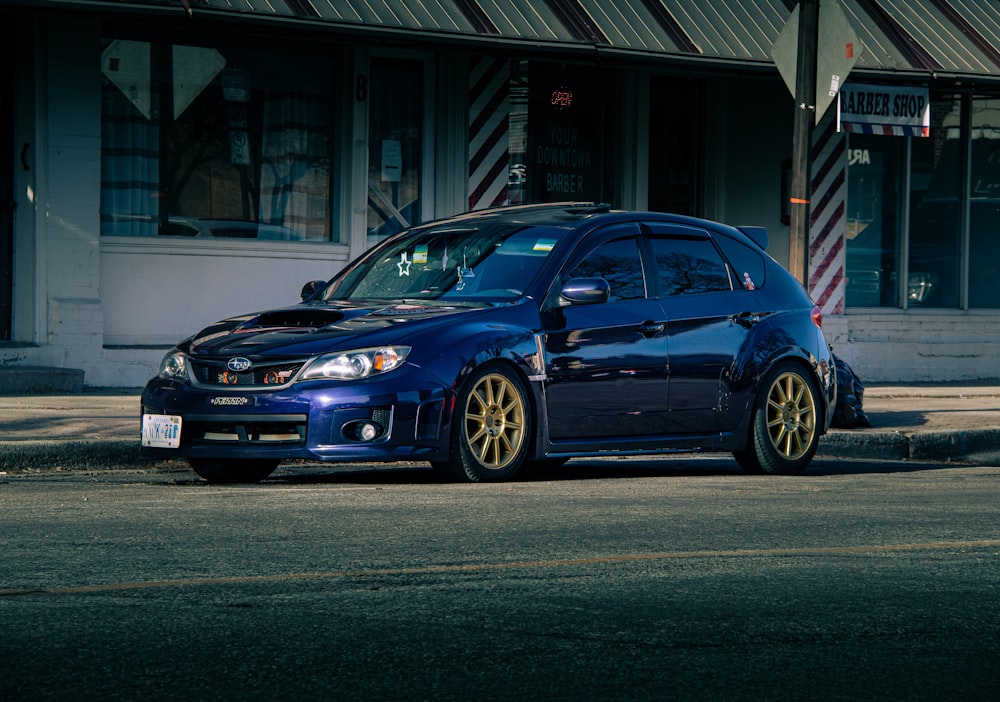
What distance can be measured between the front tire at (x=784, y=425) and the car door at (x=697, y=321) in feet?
1.09

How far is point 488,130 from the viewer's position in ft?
53.8

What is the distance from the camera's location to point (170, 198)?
14727 mm

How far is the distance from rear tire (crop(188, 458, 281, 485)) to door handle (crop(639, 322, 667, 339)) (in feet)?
7.27

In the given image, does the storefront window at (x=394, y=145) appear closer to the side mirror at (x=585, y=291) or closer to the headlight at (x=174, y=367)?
the side mirror at (x=585, y=291)

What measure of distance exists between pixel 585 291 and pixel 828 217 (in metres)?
9.43

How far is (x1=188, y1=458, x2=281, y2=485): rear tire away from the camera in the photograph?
9.27 meters

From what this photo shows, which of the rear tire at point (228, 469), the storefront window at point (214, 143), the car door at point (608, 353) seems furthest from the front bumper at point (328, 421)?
the storefront window at point (214, 143)

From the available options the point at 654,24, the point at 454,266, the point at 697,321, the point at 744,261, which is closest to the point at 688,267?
the point at 697,321

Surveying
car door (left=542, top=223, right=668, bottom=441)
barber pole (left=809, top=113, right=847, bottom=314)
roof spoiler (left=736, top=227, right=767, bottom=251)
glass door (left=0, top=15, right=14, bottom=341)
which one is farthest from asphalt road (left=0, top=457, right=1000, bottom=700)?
barber pole (left=809, top=113, right=847, bottom=314)

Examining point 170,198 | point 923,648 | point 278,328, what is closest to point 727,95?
point 170,198

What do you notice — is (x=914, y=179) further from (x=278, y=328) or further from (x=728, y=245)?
(x=278, y=328)

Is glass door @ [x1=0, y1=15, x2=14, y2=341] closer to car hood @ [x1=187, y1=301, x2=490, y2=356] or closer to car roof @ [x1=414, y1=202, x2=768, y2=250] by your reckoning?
car roof @ [x1=414, y1=202, x2=768, y2=250]

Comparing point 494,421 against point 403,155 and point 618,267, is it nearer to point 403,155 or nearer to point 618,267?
point 618,267

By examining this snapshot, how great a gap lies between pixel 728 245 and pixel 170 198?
5.94 m
